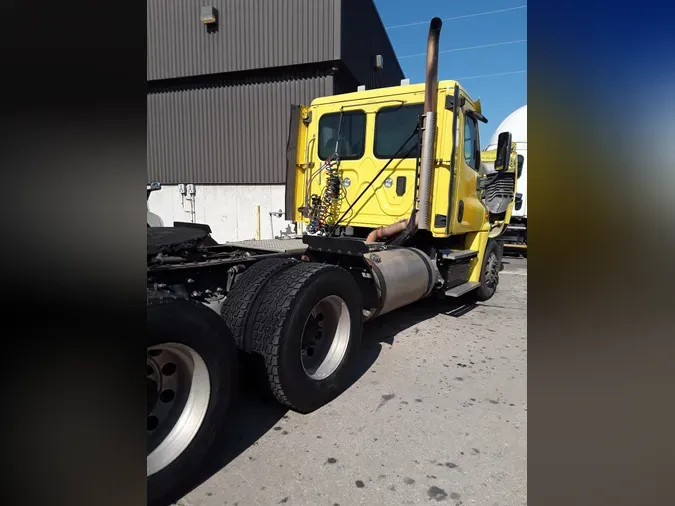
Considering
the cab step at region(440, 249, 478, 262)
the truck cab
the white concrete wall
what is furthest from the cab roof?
the white concrete wall

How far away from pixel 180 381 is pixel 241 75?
12.5 meters

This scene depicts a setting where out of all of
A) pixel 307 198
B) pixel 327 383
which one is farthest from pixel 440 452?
pixel 307 198

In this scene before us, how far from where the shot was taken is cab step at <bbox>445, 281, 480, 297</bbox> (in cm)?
550

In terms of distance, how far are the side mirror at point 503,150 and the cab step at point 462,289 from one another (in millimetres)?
1723

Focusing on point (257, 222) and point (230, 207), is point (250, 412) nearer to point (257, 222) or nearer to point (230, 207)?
point (257, 222)

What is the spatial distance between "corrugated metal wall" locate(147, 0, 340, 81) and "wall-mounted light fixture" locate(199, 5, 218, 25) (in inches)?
8.1

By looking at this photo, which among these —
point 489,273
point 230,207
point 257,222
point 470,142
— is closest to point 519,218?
point 489,273

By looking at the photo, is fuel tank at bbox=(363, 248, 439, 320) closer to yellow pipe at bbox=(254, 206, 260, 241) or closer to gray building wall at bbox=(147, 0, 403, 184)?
yellow pipe at bbox=(254, 206, 260, 241)

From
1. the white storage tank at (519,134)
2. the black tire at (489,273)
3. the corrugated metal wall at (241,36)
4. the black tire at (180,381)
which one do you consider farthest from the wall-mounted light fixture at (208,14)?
the black tire at (180,381)

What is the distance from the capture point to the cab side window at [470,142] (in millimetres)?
5566
